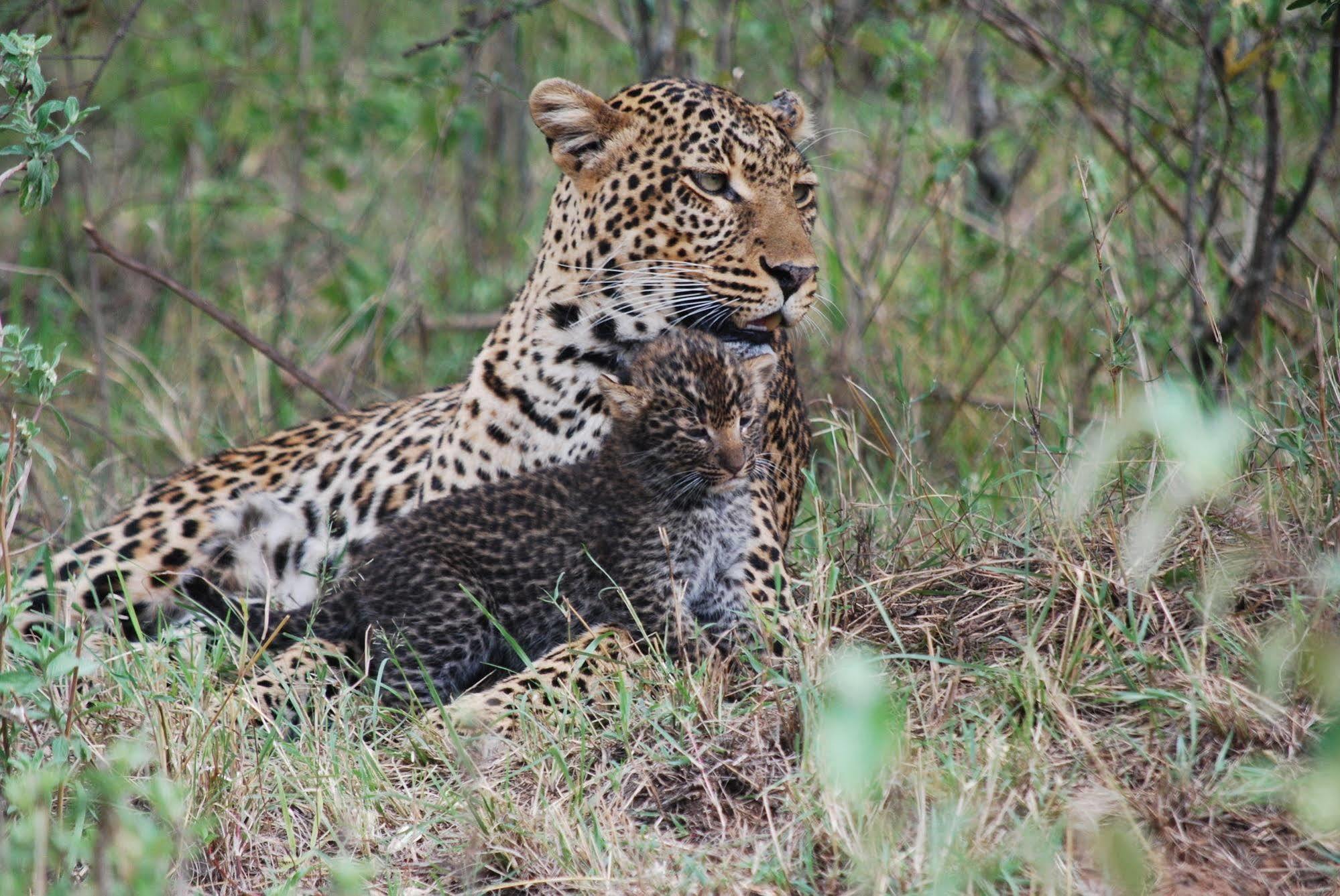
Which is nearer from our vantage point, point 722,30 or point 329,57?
point 722,30

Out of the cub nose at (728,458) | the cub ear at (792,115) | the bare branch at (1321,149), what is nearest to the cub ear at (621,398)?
the cub nose at (728,458)

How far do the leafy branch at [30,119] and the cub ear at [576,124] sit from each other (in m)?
1.79

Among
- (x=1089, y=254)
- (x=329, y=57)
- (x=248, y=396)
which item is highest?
(x=329, y=57)

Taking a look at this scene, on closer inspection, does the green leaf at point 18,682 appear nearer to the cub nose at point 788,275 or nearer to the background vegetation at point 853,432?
the background vegetation at point 853,432

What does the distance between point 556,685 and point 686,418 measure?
0.91 meters

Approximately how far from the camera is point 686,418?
4.85 meters

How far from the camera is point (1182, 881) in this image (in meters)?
3.43

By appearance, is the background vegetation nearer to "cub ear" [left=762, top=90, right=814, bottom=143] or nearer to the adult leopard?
the adult leopard

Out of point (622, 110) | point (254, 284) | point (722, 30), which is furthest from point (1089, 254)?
point (254, 284)

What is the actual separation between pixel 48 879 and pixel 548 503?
2005 mm

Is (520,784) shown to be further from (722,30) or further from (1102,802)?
(722,30)

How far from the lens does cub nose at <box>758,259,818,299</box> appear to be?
5285mm

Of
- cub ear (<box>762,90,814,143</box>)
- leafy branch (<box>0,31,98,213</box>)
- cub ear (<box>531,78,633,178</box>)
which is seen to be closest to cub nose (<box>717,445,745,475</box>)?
cub ear (<box>531,78,633,178</box>)

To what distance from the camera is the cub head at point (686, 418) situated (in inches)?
191
